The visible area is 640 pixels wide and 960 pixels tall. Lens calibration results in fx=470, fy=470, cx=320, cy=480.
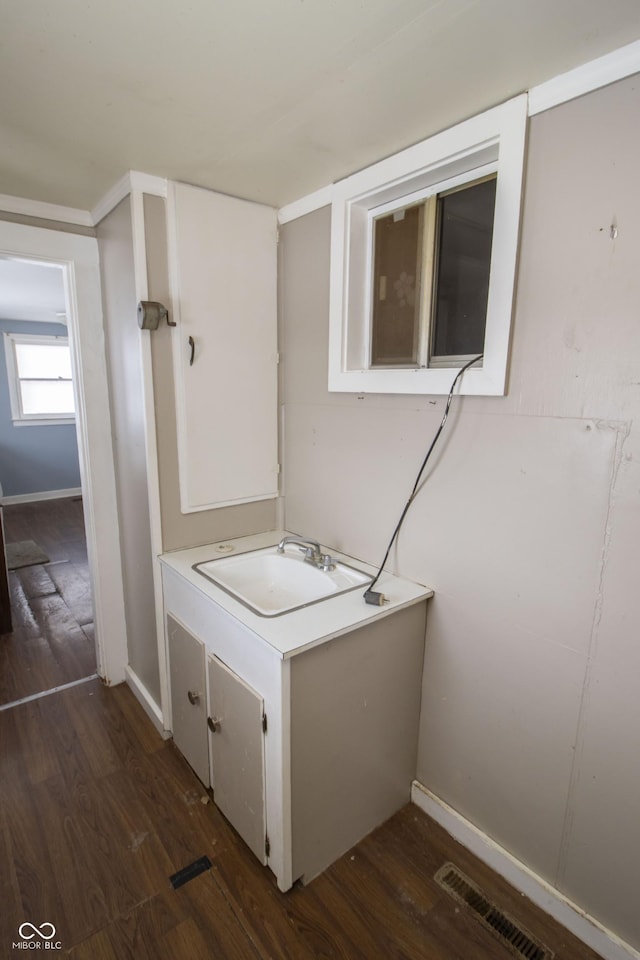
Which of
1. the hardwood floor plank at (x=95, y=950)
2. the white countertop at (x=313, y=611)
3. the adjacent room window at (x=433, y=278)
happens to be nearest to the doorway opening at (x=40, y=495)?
→ the white countertop at (x=313, y=611)

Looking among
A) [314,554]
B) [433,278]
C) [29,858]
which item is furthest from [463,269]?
[29,858]

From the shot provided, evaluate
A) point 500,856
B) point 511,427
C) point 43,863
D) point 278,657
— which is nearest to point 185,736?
point 43,863

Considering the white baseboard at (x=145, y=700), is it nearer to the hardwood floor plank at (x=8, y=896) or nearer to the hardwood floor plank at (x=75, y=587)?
the hardwood floor plank at (x=8, y=896)

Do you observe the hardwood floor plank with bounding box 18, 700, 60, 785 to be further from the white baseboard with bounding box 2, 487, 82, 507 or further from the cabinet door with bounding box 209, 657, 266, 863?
the white baseboard with bounding box 2, 487, 82, 507

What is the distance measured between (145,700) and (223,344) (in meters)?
1.64

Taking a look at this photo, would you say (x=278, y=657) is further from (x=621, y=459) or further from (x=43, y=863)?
(x=43, y=863)

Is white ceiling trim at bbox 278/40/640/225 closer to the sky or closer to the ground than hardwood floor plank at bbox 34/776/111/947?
closer to the sky

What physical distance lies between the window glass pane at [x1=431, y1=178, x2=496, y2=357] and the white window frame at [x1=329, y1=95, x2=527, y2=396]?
6 centimetres

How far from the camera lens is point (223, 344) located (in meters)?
1.91

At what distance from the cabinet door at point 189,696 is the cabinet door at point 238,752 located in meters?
0.08

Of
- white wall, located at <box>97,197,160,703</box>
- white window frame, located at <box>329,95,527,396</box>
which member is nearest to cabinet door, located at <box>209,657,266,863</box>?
white wall, located at <box>97,197,160,703</box>

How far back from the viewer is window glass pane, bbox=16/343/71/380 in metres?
5.81

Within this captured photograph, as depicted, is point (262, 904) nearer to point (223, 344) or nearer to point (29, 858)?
point (29, 858)

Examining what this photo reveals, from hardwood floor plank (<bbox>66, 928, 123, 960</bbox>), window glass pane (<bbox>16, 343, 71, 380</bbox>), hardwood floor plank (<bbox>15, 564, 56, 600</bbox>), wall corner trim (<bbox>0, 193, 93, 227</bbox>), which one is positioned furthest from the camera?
window glass pane (<bbox>16, 343, 71, 380</bbox>)
